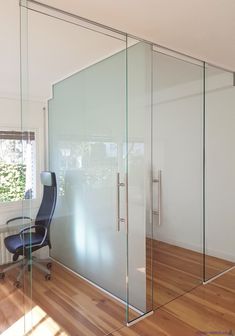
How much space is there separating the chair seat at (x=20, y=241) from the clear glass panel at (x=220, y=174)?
2.10 meters

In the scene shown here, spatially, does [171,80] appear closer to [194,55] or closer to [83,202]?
[194,55]

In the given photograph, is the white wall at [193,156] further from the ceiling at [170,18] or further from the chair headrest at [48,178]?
the chair headrest at [48,178]

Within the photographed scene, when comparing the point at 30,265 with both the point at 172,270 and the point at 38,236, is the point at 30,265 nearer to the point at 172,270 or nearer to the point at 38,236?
the point at 38,236

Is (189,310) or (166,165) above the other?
(166,165)

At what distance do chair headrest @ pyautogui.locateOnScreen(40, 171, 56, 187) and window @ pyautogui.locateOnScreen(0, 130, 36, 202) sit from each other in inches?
4.2

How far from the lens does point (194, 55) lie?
276 cm

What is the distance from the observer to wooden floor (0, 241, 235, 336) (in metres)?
2.18

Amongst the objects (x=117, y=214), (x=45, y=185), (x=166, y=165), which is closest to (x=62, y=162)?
(x=45, y=185)

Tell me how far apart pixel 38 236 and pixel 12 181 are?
529 mm

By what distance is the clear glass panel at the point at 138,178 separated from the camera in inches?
94.9

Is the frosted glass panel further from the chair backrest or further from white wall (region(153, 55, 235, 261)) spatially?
white wall (region(153, 55, 235, 261))

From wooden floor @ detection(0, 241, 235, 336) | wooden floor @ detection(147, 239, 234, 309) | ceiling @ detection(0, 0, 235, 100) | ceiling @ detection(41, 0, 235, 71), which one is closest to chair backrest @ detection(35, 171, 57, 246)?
wooden floor @ detection(0, 241, 235, 336)

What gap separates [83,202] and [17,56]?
4.83 feet

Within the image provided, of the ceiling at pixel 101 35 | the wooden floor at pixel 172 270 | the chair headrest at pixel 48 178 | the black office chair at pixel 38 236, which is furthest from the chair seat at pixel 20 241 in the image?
the ceiling at pixel 101 35
